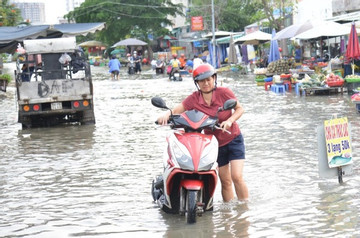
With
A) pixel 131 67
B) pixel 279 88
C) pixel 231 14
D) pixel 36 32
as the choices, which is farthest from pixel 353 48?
pixel 231 14

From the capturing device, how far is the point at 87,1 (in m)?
85.1

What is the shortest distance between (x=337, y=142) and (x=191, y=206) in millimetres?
2487

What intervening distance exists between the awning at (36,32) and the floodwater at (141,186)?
6991 mm

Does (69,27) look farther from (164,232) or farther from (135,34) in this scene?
(135,34)

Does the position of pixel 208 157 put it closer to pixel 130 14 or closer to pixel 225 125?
pixel 225 125

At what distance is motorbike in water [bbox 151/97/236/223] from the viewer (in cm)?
678

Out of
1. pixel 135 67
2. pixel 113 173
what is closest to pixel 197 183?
pixel 113 173

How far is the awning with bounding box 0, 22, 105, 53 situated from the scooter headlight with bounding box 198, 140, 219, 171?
59.3 feet

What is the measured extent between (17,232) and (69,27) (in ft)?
65.3

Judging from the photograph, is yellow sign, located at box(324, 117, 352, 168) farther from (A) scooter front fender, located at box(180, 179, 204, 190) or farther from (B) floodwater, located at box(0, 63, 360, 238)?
(A) scooter front fender, located at box(180, 179, 204, 190)

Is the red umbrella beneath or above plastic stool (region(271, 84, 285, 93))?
above

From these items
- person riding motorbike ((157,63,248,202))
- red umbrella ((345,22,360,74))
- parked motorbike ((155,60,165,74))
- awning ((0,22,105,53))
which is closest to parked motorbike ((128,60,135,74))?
parked motorbike ((155,60,165,74))

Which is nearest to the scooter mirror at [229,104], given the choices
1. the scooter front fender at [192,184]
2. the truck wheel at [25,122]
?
the scooter front fender at [192,184]

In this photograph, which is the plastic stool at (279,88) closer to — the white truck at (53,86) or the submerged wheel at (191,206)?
the white truck at (53,86)
